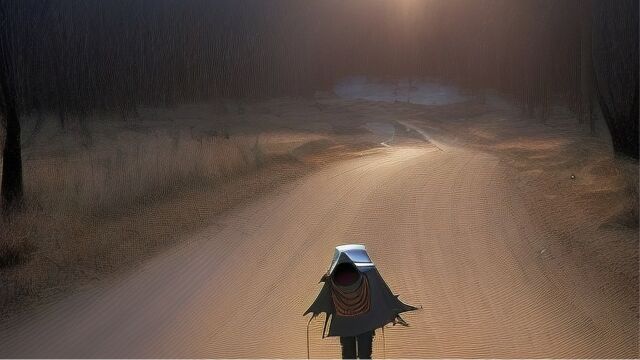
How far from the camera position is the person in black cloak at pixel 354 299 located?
377 centimetres

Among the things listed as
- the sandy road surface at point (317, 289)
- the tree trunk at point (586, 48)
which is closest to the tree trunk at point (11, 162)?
the sandy road surface at point (317, 289)

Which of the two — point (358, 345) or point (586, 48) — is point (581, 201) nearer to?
point (586, 48)

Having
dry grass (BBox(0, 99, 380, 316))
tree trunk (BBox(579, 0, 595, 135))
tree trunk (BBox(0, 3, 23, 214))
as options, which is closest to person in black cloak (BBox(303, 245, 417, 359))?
dry grass (BBox(0, 99, 380, 316))

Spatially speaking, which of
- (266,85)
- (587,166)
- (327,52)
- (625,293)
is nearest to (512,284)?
(625,293)

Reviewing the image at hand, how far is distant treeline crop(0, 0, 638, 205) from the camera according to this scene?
52.2 ft

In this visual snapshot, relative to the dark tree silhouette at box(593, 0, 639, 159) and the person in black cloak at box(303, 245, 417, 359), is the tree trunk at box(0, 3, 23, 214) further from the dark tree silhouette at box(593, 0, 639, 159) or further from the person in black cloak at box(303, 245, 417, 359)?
the dark tree silhouette at box(593, 0, 639, 159)

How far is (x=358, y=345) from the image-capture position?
13.0 feet

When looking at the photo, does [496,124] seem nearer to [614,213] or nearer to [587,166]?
[587,166]

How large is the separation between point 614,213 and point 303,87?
94.4ft

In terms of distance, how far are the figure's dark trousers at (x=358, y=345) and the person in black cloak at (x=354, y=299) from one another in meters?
0.05

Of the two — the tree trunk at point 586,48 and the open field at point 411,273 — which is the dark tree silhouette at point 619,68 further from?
the tree trunk at point 586,48

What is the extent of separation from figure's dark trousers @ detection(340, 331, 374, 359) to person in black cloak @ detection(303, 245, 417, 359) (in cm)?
5

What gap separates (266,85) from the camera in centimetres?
3381

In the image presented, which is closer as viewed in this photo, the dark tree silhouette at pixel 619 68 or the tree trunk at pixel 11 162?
the tree trunk at pixel 11 162
